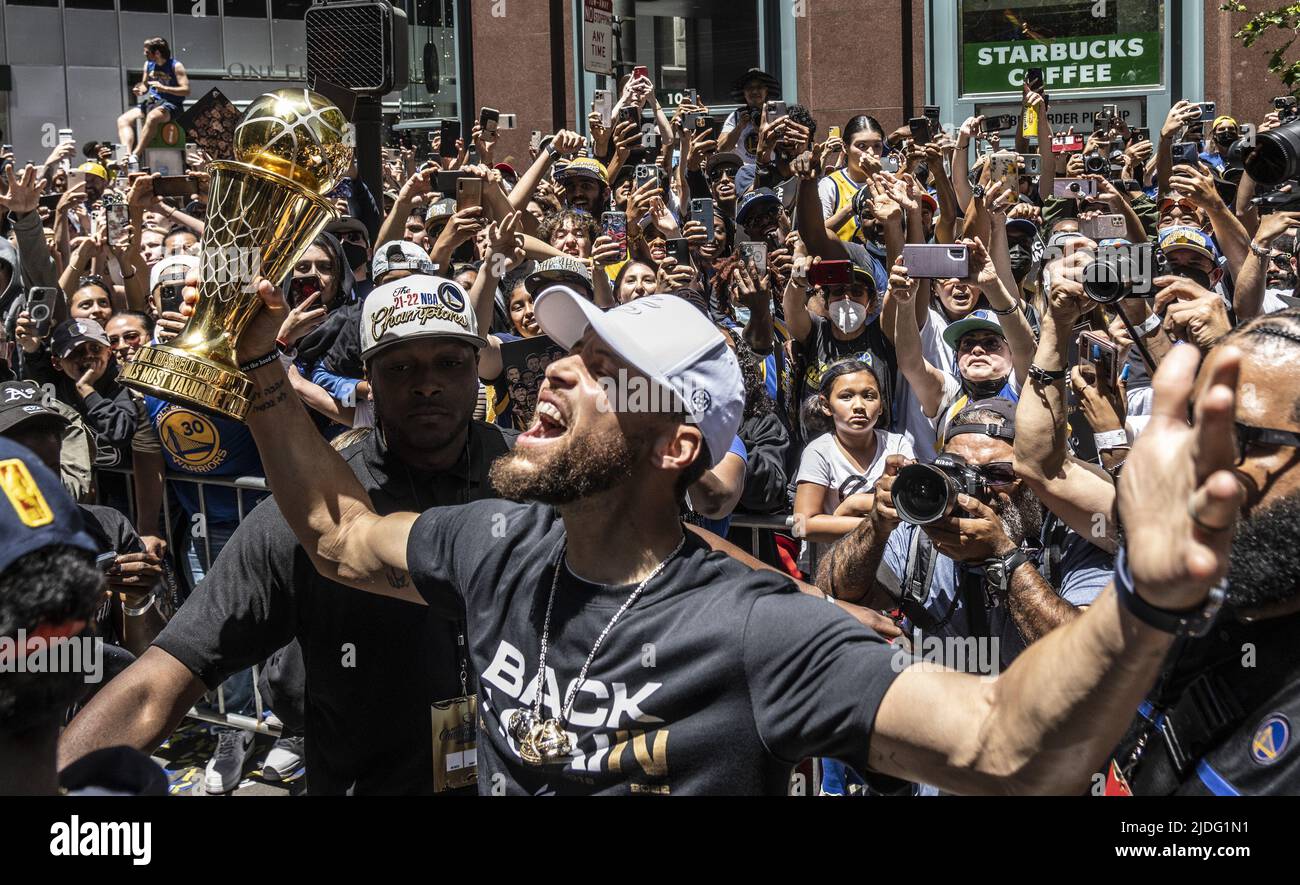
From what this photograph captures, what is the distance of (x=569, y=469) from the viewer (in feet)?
7.77

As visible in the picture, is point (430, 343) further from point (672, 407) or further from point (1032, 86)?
point (1032, 86)

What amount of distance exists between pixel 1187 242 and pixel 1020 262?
4.00 ft

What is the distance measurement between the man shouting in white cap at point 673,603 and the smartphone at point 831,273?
3134 millimetres

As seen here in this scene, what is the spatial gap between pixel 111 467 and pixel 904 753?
5.01 metres

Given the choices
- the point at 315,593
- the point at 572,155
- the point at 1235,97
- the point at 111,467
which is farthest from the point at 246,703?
the point at 1235,97

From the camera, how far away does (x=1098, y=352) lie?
4.32m

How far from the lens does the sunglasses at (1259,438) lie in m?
2.22

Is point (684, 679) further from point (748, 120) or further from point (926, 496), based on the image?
point (748, 120)

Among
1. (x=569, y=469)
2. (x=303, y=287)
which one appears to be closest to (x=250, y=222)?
(x=569, y=469)

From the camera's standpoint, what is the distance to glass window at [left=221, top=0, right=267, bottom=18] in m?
31.5

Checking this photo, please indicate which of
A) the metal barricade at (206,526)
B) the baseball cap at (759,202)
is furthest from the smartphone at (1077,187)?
the metal barricade at (206,526)

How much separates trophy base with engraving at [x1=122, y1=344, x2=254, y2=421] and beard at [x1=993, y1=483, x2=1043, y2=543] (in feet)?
6.70

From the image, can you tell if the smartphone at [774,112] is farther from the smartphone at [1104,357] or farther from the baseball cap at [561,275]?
the smartphone at [1104,357]
